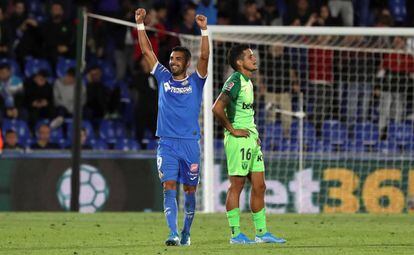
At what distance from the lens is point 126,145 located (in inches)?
846

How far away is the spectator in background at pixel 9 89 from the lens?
2177 cm

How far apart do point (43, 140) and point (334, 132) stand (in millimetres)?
5093

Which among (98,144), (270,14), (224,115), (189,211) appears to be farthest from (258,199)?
(270,14)

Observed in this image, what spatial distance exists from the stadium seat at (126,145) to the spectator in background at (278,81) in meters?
2.42

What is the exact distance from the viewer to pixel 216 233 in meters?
13.4

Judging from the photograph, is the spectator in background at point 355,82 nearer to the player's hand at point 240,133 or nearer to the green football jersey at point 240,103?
the green football jersey at point 240,103

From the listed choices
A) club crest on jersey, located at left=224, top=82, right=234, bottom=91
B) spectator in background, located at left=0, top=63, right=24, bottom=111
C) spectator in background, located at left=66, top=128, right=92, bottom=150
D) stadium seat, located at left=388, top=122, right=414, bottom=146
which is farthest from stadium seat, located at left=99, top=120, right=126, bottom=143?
club crest on jersey, located at left=224, top=82, right=234, bottom=91

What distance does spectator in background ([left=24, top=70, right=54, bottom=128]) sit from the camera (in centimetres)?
2153

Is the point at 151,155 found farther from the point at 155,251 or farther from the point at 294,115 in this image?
the point at 155,251

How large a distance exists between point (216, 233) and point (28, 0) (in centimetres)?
1181

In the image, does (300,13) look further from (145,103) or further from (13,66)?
(13,66)

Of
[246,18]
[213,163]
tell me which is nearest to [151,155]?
[213,163]

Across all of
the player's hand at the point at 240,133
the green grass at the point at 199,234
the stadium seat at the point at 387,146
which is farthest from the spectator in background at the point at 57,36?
the player's hand at the point at 240,133

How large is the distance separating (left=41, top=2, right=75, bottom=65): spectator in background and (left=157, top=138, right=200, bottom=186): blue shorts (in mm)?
11323
